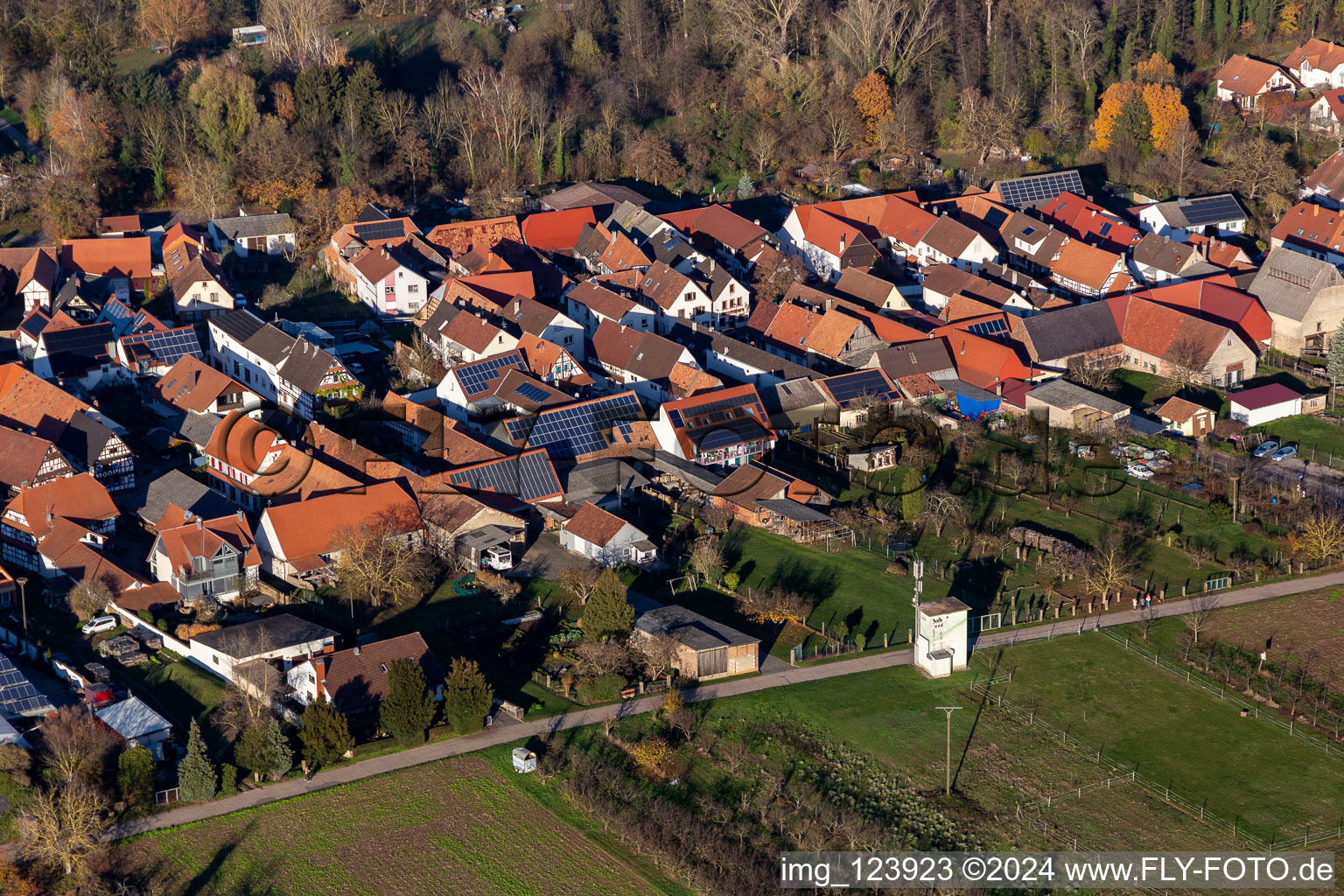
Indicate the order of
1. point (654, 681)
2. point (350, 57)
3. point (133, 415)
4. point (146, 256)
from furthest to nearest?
point (350, 57) → point (146, 256) → point (133, 415) → point (654, 681)

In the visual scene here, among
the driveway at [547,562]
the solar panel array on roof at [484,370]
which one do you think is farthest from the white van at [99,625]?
the solar panel array on roof at [484,370]

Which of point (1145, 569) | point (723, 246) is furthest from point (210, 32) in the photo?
point (1145, 569)

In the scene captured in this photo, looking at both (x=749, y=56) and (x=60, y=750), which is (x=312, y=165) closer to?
(x=749, y=56)

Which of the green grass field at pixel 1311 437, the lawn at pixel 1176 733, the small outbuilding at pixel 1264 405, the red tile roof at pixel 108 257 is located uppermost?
the red tile roof at pixel 108 257

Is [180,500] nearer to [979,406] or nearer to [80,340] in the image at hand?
[80,340]

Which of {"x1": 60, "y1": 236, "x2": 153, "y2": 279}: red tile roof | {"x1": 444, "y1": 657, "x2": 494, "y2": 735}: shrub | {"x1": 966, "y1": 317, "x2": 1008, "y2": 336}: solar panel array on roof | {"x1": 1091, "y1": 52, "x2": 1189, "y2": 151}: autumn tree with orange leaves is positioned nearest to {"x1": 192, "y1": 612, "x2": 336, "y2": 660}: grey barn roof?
{"x1": 444, "y1": 657, "x2": 494, "y2": 735}: shrub

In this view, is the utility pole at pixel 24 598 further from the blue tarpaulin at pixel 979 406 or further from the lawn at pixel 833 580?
the blue tarpaulin at pixel 979 406
